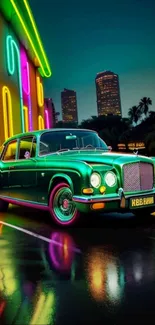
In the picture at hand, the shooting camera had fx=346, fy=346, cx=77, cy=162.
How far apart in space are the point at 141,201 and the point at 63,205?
1.35m

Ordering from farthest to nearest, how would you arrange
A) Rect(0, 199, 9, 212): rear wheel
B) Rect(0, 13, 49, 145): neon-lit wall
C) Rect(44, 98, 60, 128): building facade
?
Rect(44, 98, 60, 128): building facade → Rect(0, 13, 49, 145): neon-lit wall → Rect(0, 199, 9, 212): rear wheel

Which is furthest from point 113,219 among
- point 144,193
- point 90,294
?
point 90,294

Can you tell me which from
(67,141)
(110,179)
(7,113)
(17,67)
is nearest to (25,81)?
(17,67)

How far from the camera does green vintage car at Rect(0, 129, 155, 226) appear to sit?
5.50m

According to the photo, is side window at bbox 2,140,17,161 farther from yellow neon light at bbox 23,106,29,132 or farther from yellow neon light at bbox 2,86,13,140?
yellow neon light at bbox 23,106,29,132

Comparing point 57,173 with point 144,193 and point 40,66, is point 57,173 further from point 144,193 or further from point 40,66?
point 40,66

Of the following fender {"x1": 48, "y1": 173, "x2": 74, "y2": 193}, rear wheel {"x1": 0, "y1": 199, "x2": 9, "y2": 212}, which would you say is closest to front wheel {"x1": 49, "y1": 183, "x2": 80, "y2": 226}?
fender {"x1": 48, "y1": 173, "x2": 74, "y2": 193}

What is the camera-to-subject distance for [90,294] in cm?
302

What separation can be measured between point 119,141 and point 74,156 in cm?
7010

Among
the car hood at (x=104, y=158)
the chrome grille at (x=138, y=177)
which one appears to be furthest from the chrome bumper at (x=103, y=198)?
the car hood at (x=104, y=158)

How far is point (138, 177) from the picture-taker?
19.2 ft

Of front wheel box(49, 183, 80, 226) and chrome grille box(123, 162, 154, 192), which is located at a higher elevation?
chrome grille box(123, 162, 154, 192)

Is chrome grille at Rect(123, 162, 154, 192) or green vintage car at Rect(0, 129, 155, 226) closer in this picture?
green vintage car at Rect(0, 129, 155, 226)

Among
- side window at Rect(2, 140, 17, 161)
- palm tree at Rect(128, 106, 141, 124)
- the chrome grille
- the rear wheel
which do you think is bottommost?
the rear wheel
